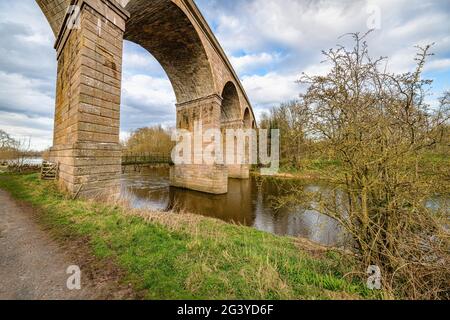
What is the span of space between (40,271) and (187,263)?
165 cm

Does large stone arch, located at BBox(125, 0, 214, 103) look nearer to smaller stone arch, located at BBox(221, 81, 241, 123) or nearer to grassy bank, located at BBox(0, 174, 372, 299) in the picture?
smaller stone arch, located at BBox(221, 81, 241, 123)

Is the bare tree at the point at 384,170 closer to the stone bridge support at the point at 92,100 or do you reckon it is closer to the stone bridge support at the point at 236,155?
the stone bridge support at the point at 92,100

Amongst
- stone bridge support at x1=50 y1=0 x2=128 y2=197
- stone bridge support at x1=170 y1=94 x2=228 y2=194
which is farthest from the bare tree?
stone bridge support at x1=170 y1=94 x2=228 y2=194

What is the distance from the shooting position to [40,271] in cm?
216

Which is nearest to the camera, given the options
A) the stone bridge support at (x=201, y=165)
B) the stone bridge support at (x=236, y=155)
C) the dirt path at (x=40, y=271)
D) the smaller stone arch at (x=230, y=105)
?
the dirt path at (x=40, y=271)

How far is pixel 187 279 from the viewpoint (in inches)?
78.2

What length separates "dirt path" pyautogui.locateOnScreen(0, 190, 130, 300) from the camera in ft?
5.92

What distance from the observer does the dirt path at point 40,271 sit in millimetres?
1806

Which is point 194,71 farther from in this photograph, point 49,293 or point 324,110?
point 49,293

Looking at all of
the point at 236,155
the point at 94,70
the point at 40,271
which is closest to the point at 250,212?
the point at 40,271

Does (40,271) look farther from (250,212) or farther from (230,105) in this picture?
(230,105)

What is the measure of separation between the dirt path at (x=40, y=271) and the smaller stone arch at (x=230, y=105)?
17.7 m

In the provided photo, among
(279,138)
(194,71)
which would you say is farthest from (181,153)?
(279,138)

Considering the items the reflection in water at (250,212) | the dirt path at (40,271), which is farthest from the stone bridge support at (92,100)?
the dirt path at (40,271)
